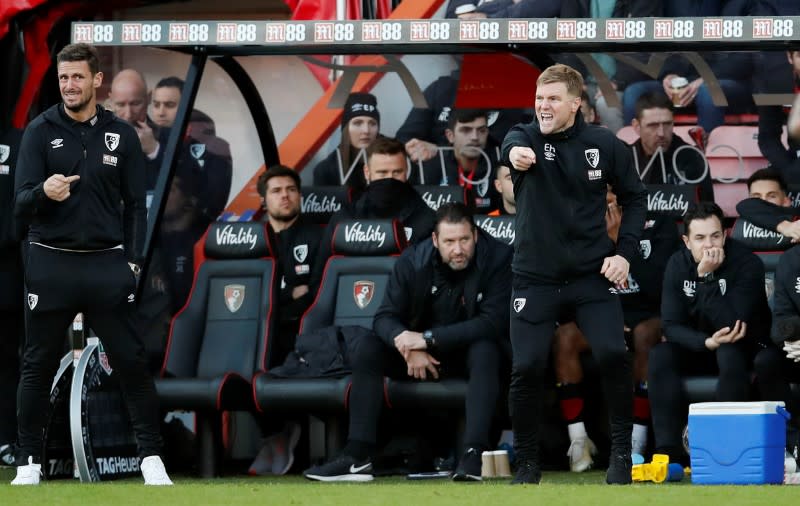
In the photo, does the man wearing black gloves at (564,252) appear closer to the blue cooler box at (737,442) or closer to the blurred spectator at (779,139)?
the blue cooler box at (737,442)

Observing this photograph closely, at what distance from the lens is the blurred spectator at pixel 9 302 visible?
1004 cm

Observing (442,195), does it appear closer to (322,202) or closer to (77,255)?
(322,202)

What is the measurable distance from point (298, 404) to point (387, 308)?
737 mm

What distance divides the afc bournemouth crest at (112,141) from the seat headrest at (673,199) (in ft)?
12.3

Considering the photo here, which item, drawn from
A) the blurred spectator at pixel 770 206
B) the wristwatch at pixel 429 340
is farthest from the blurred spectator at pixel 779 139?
the wristwatch at pixel 429 340

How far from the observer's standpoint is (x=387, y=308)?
30.3 feet

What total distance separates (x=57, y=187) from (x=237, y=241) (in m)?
2.85

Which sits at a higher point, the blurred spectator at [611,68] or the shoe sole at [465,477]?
the blurred spectator at [611,68]

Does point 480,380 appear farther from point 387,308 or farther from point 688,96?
point 688,96

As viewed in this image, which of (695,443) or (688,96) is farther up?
(688,96)

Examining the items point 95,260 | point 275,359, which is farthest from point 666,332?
point 95,260

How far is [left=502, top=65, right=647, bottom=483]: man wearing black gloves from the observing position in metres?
7.31

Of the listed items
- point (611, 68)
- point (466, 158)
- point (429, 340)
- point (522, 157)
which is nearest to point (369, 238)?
point (429, 340)

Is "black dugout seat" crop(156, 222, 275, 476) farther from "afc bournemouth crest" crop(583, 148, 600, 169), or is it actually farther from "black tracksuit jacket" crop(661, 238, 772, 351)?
"afc bournemouth crest" crop(583, 148, 600, 169)
